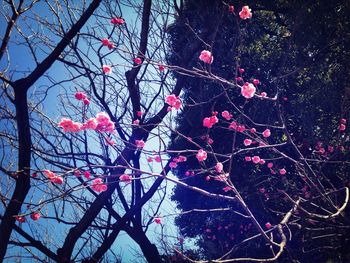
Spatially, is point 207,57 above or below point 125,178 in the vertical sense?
above

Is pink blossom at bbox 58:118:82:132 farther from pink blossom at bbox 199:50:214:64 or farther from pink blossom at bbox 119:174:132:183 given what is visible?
pink blossom at bbox 199:50:214:64

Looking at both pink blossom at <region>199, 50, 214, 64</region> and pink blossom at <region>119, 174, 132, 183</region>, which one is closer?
pink blossom at <region>119, 174, 132, 183</region>

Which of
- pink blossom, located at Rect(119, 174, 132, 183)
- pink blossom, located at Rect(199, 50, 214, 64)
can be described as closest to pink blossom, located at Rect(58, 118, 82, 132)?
pink blossom, located at Rect(119, 174, 132, 183)

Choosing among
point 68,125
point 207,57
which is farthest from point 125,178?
point 207,57

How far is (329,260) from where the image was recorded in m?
4.99

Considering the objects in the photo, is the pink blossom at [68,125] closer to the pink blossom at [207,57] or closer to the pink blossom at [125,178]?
the pink blossom at [125,178]

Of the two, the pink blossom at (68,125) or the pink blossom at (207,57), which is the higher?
the pink blossom at (207,57)

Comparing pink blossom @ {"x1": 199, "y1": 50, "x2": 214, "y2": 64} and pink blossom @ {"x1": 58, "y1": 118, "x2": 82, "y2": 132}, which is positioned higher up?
pink blossom @ {"x1": 199, "y1": 50, "x2": 214, "y2": 64}

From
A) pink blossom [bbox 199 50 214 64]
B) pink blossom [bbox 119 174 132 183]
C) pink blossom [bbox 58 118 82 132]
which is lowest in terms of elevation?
pink blossom [bbox 119 174 132 183]

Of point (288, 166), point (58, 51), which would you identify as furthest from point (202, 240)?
point (58, 51)

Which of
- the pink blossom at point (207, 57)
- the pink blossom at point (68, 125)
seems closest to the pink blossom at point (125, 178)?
the pink blossom at point (68, 125)

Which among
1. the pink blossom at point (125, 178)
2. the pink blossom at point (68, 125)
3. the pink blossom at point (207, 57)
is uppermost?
the pink blossom at point (207, 57)

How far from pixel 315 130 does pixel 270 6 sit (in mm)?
3038

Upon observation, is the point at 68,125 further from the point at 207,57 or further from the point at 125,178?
the point at 207,57
